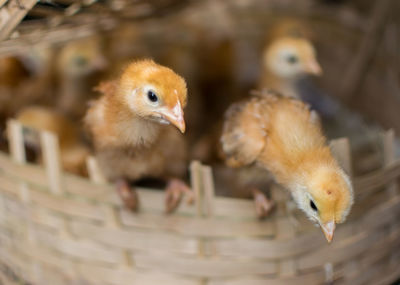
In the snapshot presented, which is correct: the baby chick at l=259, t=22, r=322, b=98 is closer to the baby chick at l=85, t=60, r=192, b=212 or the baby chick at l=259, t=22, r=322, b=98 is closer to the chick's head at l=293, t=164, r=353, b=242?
the baby chick at l=85, t=60, r=192, b=212

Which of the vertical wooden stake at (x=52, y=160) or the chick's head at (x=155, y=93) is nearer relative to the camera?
the chick's head at (x=155, y=93)

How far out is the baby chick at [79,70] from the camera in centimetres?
181

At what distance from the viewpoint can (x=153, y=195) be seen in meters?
1.11

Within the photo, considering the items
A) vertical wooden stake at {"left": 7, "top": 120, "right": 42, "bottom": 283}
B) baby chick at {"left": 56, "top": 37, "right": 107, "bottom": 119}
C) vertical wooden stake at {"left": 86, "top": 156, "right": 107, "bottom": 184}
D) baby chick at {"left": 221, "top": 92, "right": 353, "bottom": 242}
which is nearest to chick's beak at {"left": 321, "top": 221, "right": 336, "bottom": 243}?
baby chick at {"left": 221, "top": 92, "right": 353, "bottom": 242}

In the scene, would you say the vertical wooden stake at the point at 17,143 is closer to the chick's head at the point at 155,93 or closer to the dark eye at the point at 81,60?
the chick's head at the point at 155,93

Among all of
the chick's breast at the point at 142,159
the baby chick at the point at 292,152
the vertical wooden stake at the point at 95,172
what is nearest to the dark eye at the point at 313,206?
the baby chick at the point at 292,152

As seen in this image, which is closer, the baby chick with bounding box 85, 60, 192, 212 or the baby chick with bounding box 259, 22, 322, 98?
the baby chick with bounding box 85, 60, 192, 212

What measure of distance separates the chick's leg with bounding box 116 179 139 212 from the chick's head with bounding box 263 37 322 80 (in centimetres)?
79

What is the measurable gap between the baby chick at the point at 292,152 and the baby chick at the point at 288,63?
44 cm

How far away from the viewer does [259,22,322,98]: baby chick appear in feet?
5.25

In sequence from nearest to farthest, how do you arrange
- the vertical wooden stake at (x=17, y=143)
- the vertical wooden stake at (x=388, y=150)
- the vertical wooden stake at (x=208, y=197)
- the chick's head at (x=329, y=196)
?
the chick's head at (x=329, y=196), the vertical wooden stake at (x=208, y=197), the vertical wooden stake at (x=388, y=150), the vertical wooden stake at (x=17, y=143)

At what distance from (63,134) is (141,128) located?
655 millimetres

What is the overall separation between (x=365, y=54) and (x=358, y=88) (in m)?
0.17

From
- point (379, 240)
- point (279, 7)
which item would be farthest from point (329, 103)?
point (379, 240)
